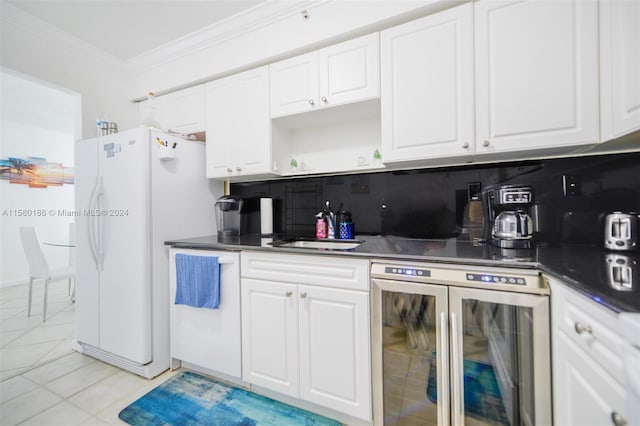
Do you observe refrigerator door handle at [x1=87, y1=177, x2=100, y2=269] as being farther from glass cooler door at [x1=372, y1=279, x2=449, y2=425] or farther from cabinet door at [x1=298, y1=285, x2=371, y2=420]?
glass cooler door at [x1=372, y1=279, x2=449, y2=425]

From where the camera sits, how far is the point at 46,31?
2.08 metres

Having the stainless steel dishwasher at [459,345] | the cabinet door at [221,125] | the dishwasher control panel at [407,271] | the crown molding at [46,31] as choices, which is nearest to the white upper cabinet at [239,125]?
the cabinet door at [221,125]

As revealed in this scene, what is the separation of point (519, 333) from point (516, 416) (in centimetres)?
35

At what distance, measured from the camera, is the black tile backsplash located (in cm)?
141

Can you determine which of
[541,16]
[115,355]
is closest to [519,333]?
[541,16]

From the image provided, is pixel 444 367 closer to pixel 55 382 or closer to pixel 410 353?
pixel 410 353

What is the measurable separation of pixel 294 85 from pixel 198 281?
61.8 inches

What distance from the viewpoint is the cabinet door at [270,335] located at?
5.00ft

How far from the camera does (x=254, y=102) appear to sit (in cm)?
206

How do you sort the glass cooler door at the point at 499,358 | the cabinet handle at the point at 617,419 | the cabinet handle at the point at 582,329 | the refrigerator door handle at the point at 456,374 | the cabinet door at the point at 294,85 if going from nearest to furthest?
the cabinet handle at the point at 617,419 → the cabinet handle at the point at 582,329 → the glass cooler door at the point at 499,358 → the refrigerator door handle at the point at 456,374 → the cabinet door at the point at 294,85

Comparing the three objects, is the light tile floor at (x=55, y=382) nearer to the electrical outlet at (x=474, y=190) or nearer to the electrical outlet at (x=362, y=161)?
the electrical outlet at (x=362, y=161)

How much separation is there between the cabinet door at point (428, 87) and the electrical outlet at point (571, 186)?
1.99 ft

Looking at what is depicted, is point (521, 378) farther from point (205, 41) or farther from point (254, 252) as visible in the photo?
point (205, 41)

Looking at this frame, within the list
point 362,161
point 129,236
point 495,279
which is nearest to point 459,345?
point 495,279
